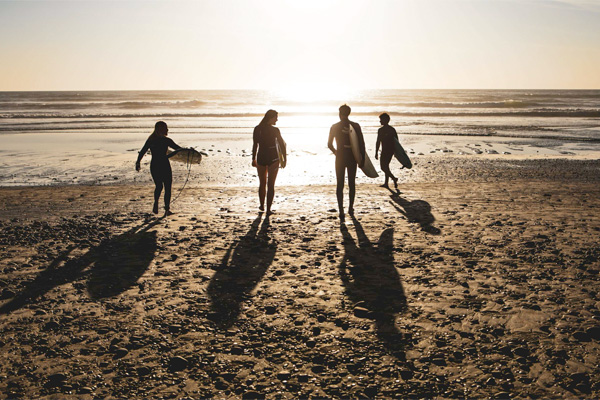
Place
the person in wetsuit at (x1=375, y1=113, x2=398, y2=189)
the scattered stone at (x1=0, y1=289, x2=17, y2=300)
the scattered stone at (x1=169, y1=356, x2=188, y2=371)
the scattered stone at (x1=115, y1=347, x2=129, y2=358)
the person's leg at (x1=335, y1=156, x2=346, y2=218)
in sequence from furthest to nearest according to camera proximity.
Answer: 1. the person in wetsuit at (x1=375, y1=113, x2=398, y2=189)
2. the person's leg at (x1=335, y1=156, x2=346, y2=218)
3. the scattered stone at (x1=0, y1=289, x2=17, y2=300)
4. the scattered stone at (x1=115, y1=347, x2=129, y2=358)
5. the scattered stone at (x1=169, y1=356, x2=188, y2=371)

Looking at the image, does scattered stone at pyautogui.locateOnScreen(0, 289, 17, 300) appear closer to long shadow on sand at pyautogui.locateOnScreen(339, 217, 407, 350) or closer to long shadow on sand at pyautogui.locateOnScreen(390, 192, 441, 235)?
long shadow on sand at pyautogui.locateOnScreen(339, 217, 407, 350)

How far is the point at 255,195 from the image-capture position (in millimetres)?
11273

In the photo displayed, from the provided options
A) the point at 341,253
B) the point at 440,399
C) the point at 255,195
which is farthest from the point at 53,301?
the point at 255,195

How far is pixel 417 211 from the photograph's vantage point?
9.51 metres

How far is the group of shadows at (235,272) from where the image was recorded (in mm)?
5027

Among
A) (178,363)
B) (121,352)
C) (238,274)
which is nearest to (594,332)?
(178,363)

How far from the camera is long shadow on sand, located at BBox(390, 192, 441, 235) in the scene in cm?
823

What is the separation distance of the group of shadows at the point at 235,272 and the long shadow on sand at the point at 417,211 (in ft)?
0.23

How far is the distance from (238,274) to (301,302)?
1.23 meters

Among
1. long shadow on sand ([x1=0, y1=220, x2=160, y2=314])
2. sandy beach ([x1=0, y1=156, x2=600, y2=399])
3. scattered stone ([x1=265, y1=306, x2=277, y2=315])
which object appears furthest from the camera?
long shadow on sand ([x1=0, y1=220, x2=160, y2=314])

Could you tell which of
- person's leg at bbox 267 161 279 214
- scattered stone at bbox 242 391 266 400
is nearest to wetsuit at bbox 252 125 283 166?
person's leg at bbox 267 161 279 214

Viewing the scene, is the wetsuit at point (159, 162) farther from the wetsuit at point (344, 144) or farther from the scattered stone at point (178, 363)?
the scattered stone at point (178, 363)

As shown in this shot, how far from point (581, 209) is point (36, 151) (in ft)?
64.9

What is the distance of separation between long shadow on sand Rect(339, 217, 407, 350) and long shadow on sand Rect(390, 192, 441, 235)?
0.92 m
